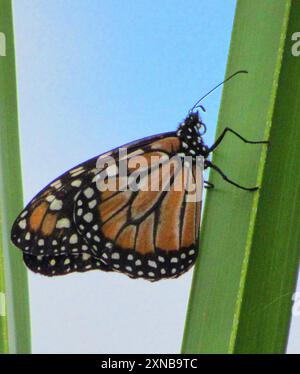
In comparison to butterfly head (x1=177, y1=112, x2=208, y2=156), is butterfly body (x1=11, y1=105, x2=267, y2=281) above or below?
below

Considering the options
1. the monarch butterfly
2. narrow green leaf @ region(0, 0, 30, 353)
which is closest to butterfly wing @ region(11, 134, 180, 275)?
the monarch butterfly

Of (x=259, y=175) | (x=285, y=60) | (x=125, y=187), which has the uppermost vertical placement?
(x=285, y=60)

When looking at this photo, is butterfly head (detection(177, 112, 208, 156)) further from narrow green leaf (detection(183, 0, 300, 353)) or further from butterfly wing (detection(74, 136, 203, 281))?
narrow green leaf (detection(183, 0, 300, 353))

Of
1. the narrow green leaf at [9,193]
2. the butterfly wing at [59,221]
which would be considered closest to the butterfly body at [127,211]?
the butterfly wing at [59,221]

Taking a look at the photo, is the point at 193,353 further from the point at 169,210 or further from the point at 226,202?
the point at 169,210

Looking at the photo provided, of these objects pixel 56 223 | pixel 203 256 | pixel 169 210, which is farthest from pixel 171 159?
pixel 203 256

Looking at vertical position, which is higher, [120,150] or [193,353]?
[120,150]

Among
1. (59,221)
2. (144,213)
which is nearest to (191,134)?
(144,213)
